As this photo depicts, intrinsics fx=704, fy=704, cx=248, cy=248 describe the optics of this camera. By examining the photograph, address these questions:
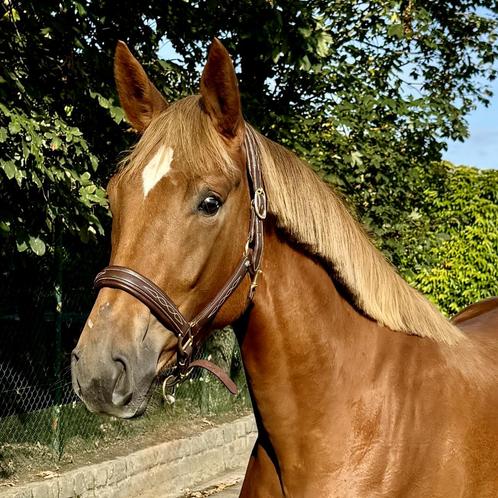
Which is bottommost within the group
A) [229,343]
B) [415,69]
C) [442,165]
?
[229,343]

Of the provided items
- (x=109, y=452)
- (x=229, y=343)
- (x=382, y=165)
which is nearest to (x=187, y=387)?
(x=229, y=343)

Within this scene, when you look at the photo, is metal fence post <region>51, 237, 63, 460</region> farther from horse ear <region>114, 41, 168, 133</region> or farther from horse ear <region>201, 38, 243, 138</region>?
horse ear <region>201, 38, 243, 138</region>

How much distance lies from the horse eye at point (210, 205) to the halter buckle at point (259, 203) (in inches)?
6.9

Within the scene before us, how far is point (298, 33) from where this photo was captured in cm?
512

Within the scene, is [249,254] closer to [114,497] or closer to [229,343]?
[114,497]

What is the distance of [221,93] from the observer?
6.97 feet

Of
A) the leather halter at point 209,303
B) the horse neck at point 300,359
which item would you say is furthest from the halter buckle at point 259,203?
the horse neck at point 300,359

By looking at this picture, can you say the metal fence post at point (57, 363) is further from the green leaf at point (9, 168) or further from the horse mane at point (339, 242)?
the horse mane at point (339, 242)

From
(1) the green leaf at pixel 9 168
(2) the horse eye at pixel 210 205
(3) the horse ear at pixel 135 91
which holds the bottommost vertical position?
(2) the horse eye at pixel 210 205

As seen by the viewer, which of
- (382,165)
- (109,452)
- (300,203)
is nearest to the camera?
(300,203)

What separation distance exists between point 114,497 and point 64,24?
338 centimetres

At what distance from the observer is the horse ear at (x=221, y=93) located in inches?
81.0

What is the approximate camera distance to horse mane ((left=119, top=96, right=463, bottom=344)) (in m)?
2.09

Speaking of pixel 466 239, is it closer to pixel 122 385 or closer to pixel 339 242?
pixel 339 242
